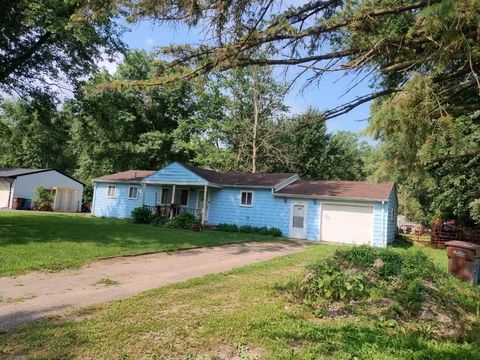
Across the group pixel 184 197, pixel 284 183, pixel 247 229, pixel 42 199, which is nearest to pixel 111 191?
pixel 184 197

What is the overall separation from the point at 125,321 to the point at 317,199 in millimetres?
16409

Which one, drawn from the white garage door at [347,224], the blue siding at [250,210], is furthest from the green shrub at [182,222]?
the white garage door at [347,224]

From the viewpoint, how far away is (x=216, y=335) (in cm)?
456

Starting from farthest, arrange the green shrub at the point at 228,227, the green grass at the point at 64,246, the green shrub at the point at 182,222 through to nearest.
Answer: the green shrub at the point at 228,227, the green shrub at the point at 182,222, the green grass at the point at 64,246

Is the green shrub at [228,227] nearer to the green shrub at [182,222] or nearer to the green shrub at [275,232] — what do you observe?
the green shrub at [275,232]

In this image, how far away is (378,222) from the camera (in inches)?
747

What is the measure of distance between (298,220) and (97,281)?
48.6 feet

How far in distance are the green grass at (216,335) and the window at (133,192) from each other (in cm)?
2130

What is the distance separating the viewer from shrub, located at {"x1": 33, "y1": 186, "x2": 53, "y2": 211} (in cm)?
3085

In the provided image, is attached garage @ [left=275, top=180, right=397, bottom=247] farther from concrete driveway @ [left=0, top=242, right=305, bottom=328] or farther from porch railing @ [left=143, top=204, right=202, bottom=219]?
concrete driveway @ [left=0, top=242, right=305, bottom=328]

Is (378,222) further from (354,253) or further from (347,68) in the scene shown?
(347,68)

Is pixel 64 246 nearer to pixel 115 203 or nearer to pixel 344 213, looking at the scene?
pixel 344 213

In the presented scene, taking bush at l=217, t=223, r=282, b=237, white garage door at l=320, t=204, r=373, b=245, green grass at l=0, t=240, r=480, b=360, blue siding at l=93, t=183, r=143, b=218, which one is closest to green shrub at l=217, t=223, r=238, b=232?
bush at l=217, t=223, r=282, b=237

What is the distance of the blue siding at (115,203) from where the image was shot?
26812 millimetres
